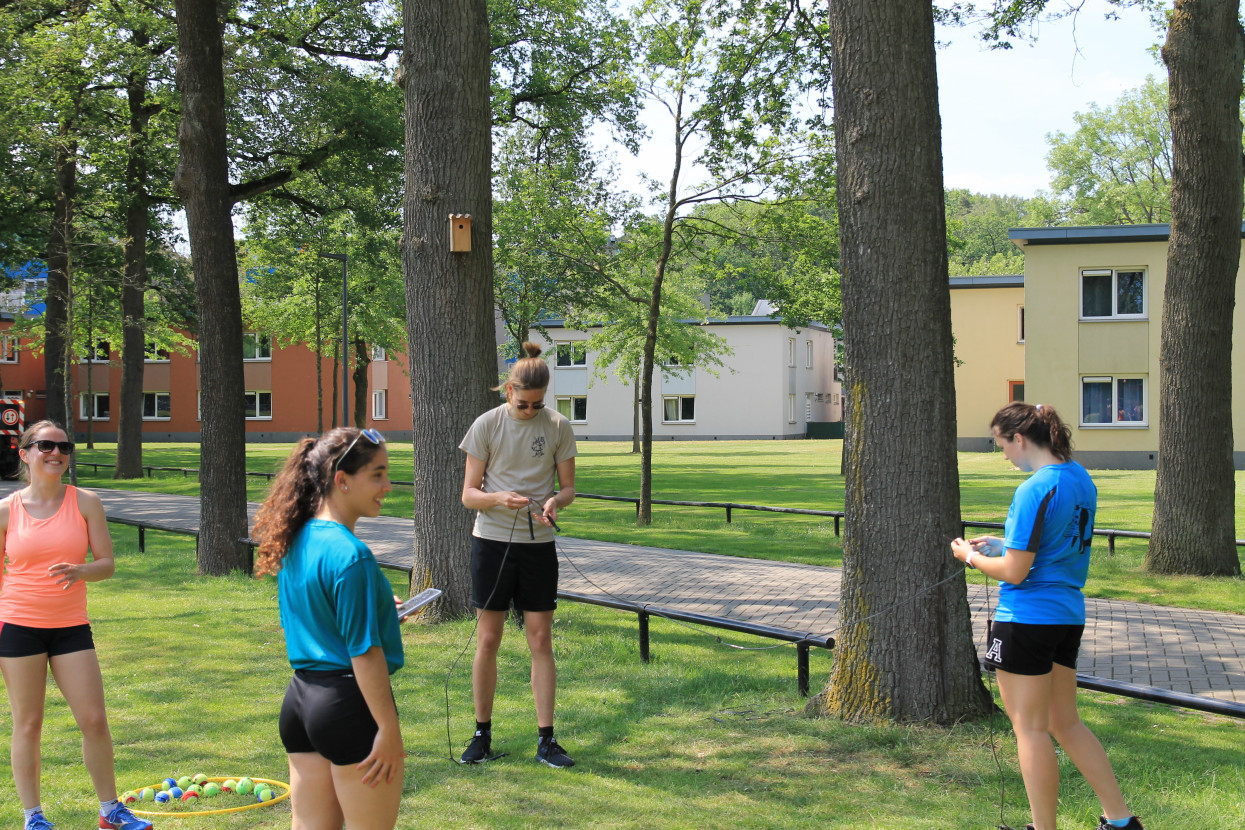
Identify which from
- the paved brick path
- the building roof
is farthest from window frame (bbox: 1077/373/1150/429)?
the paved brick path

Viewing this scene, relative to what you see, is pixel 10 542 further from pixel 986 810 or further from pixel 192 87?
pixel 192 87

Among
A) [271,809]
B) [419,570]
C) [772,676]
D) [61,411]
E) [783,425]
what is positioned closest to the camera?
[271,809]

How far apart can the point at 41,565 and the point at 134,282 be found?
24.0m

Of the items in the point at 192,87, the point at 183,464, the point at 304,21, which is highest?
the point at 304,21

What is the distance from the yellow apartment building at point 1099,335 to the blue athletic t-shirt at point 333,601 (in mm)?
31885

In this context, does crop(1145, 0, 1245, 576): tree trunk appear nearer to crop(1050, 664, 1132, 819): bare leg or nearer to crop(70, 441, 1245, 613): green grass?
crop(70, 441, 1245, 613): green grass

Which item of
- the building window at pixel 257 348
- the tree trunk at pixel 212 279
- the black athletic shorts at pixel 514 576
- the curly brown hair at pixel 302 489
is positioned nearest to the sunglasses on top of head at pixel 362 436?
the curly brown hair at pixel 302 489

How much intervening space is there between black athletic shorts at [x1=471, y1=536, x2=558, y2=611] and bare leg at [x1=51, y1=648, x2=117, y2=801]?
1.70m

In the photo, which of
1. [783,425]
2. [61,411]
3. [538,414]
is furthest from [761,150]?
[783,425]

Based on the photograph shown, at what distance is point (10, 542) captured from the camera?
421 cm

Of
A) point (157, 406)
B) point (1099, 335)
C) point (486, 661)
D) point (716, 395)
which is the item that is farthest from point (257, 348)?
point (486, 661)

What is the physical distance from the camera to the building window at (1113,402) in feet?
104

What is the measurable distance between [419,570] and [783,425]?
5550 cm

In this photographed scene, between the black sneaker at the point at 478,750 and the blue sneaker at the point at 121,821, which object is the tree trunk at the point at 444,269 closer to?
the black sneaker at the point at 478,750
